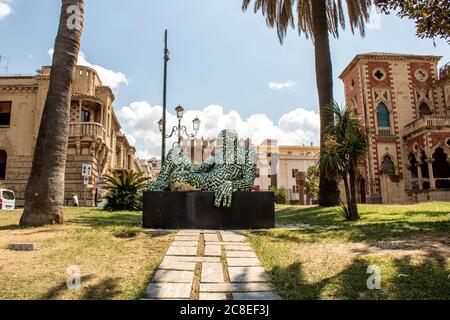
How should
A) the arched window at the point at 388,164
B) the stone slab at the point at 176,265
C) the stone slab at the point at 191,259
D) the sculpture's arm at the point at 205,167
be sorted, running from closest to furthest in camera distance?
the stone slab at the point at 176,265 < the stone slab at the point at 191,259 < the sculpture's arm at the point at 205,167 < the arched window at the point at 388,164

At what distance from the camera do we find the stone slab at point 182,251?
4.99 m

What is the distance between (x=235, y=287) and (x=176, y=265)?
3.51 feet

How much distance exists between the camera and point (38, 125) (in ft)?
85.3

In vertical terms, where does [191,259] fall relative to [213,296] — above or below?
above

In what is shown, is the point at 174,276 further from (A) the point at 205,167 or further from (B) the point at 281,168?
(B) the point at 281,168

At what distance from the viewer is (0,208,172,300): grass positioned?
3365 millimetres

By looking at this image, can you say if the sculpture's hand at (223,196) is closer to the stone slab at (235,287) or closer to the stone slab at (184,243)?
the stone slab at (184,243)

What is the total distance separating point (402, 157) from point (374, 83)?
23.9 ft

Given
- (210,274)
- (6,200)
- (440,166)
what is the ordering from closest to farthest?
(210,274), (6,200), (440,166)

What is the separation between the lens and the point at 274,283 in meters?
3.81

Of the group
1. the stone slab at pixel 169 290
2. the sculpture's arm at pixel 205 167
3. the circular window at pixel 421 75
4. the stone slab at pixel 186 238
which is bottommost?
the stone slab at pixel 169 290

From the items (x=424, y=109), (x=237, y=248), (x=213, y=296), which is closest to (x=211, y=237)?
(x=237, y=248)

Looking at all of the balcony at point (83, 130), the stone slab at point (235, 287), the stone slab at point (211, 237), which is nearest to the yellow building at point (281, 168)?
the balcony at point (83, 130)

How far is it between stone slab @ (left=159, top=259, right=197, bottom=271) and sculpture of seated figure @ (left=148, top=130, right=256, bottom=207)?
322cm
